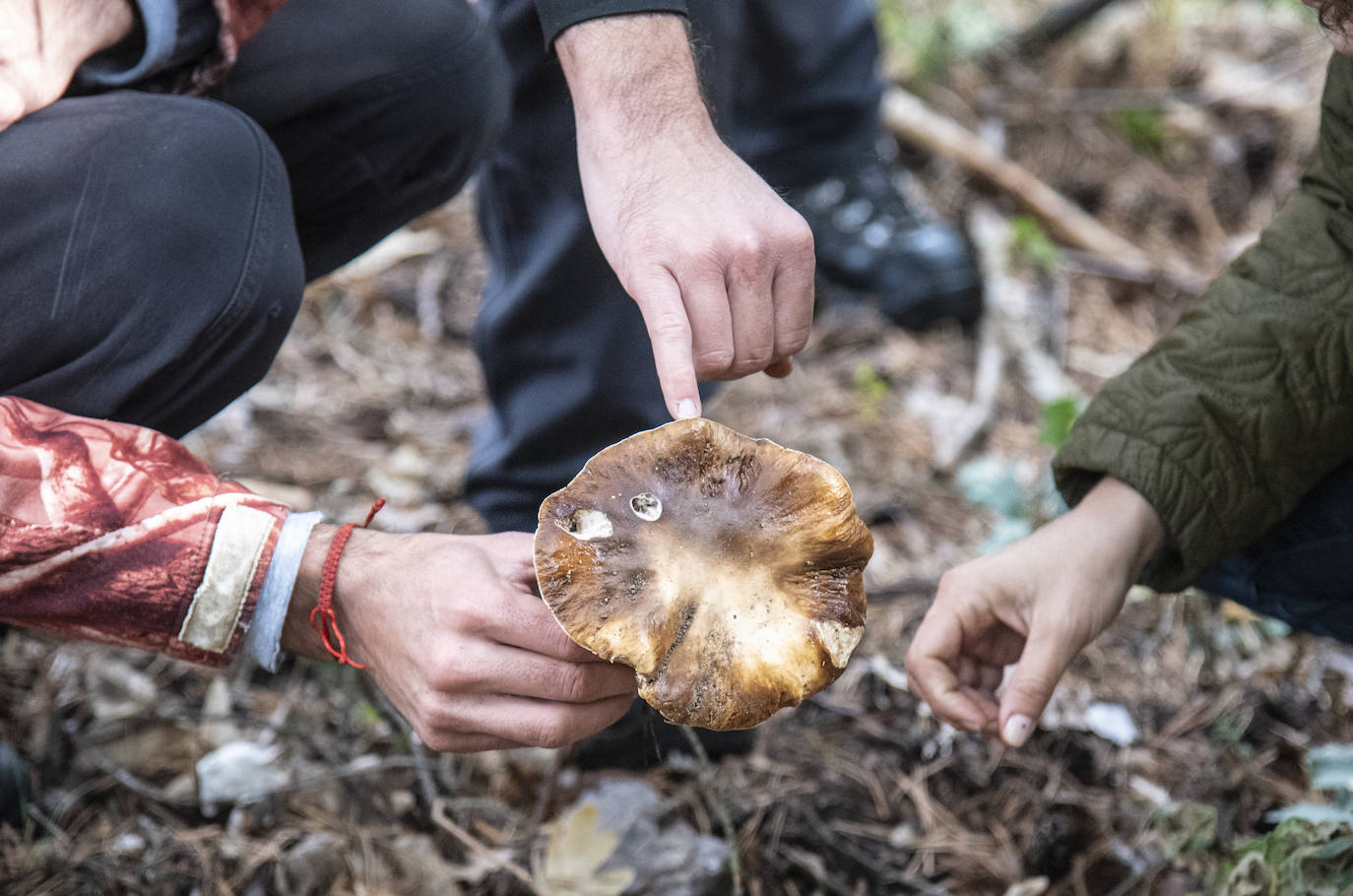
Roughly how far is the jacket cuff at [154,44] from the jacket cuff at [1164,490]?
1872mm

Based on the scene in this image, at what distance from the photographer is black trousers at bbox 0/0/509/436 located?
1.62 meters

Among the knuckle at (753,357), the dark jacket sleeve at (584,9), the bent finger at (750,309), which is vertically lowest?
the knuckle at (753,357)

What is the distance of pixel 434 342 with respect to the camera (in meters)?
3.67

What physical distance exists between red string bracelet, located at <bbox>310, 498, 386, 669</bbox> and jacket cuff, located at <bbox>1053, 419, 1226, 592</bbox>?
1300 millimetres

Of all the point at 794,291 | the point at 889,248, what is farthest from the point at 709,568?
the point at 889,248

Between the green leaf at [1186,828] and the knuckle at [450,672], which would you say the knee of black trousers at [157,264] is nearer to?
the knuckle at [450,672]

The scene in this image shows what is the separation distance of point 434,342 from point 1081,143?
3.21 m

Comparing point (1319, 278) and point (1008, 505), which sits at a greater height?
point (1319, 278)

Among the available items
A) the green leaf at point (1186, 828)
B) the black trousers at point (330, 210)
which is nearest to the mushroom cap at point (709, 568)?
the black trousers at point (330, 210)

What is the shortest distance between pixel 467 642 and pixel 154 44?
4.17ft

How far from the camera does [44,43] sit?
1650 mm

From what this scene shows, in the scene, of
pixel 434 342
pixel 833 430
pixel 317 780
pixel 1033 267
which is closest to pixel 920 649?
pixel 317 780

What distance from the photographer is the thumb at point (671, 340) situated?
1.48 meters

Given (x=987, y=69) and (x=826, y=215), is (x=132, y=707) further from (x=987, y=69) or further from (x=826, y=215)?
(x=987, y=69)
